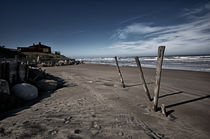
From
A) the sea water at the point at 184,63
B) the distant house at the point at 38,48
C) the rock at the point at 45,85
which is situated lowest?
the rock at the point at 45,85

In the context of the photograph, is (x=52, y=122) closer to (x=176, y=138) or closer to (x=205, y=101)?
(x=176, y=138)

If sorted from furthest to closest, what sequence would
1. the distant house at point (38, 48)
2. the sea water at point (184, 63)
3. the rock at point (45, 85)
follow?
the distant house at point (38, 48), the sea water at point (184, 63), the rock at point (45, 85)

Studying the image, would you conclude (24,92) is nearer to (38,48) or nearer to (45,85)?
(45,85)

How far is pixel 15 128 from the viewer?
2488mm

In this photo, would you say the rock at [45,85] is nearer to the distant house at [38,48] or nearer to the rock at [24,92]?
the rock at [24,92]

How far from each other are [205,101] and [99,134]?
562 cm

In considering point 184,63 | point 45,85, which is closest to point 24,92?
point 45,85

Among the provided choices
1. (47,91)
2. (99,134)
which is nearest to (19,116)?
(99,134)

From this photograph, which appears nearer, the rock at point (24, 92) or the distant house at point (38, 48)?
the rock at point (24, 92)

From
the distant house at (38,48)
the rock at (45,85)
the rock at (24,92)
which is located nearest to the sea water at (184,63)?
the rock at (45,85)

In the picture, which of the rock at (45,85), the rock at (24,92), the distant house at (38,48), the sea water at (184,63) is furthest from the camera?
the distant house at (38,48)

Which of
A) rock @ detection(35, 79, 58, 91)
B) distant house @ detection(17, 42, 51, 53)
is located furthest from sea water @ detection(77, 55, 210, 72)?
distant house @ detection(17, 42, 51, 53)

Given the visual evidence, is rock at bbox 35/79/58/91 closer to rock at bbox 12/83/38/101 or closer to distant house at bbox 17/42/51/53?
rock at bbox 12/83/38/101

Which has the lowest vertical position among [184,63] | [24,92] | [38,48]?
[24,92]
